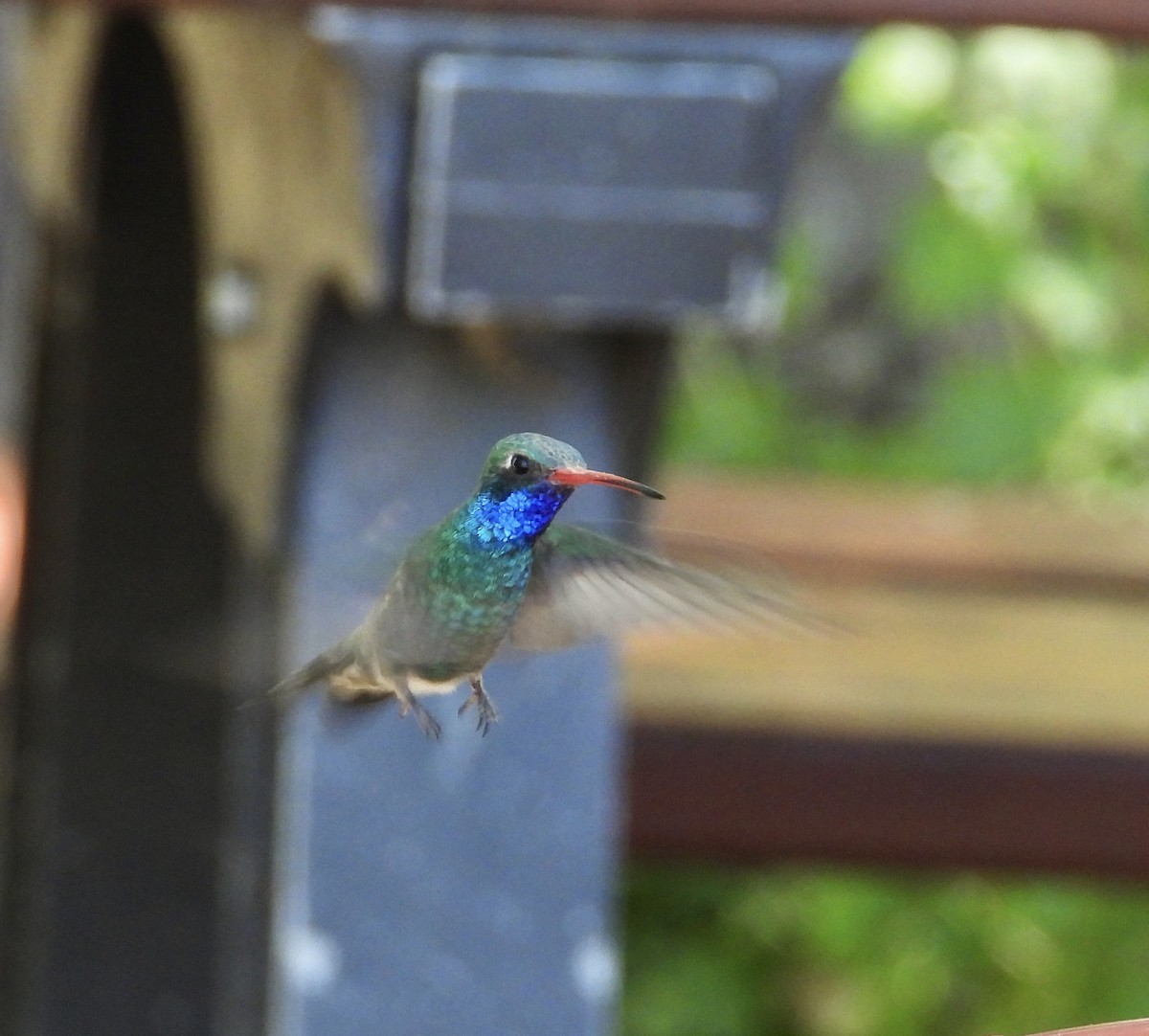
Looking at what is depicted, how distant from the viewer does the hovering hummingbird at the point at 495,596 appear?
1.37 meters

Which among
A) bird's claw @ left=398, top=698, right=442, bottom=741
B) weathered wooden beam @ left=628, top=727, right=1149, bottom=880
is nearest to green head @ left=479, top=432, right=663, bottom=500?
bird's claw @ left=398, top=698, right=442, bottom=741

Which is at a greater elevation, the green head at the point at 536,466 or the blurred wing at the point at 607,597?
the green head at the point at 536,466

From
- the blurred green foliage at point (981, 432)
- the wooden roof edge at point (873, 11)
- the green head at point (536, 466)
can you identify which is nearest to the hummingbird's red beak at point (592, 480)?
the green head at point (536, 466)

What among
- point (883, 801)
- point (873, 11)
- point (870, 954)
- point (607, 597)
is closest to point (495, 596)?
point (607, 597)

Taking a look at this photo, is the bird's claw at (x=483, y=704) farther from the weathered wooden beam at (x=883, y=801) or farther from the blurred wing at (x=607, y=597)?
the weathered wooden beam at (x=883, y=801)

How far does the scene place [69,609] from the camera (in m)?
2.97

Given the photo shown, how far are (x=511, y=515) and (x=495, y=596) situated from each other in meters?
0.10

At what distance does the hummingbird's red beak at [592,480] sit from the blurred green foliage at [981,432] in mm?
2571

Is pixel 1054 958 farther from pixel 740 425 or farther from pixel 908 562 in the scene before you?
pixel 740 425

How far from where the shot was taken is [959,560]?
12.2 feet

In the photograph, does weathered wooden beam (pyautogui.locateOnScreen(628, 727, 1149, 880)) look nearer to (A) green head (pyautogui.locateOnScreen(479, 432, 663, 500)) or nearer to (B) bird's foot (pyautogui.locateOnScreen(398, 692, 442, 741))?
(B) bird's foot (pyautogui.locateOnScreen(398, 692, 442, 741))

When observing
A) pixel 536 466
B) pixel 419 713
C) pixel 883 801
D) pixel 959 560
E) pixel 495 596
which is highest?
pixel 536 466

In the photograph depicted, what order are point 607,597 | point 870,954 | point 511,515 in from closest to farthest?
1. point 511,515
2. point 607,597
3. point 870,954

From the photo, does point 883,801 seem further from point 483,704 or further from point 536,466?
point 536,466
